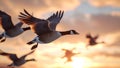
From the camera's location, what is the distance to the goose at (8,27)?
33.9 m

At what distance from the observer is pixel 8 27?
113 ft

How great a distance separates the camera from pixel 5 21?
34.4 m

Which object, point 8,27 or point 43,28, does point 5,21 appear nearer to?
point 8,27

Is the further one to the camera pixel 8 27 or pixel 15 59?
pixel 15 59

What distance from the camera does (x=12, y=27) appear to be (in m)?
34.2

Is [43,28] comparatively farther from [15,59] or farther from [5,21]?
[15,59]

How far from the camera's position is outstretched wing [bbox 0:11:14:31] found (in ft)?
111

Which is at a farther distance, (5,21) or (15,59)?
(15,59)

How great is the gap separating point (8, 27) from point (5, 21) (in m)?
0.42

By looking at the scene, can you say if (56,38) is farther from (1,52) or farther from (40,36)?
(1,52)

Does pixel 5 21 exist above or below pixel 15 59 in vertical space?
above

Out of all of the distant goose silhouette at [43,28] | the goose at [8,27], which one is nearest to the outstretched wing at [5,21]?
the goose at [8,27]

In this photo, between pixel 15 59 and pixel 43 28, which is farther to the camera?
pixel 15 59

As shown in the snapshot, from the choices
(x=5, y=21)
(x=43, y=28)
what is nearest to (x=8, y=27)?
(x=5, y=21)
